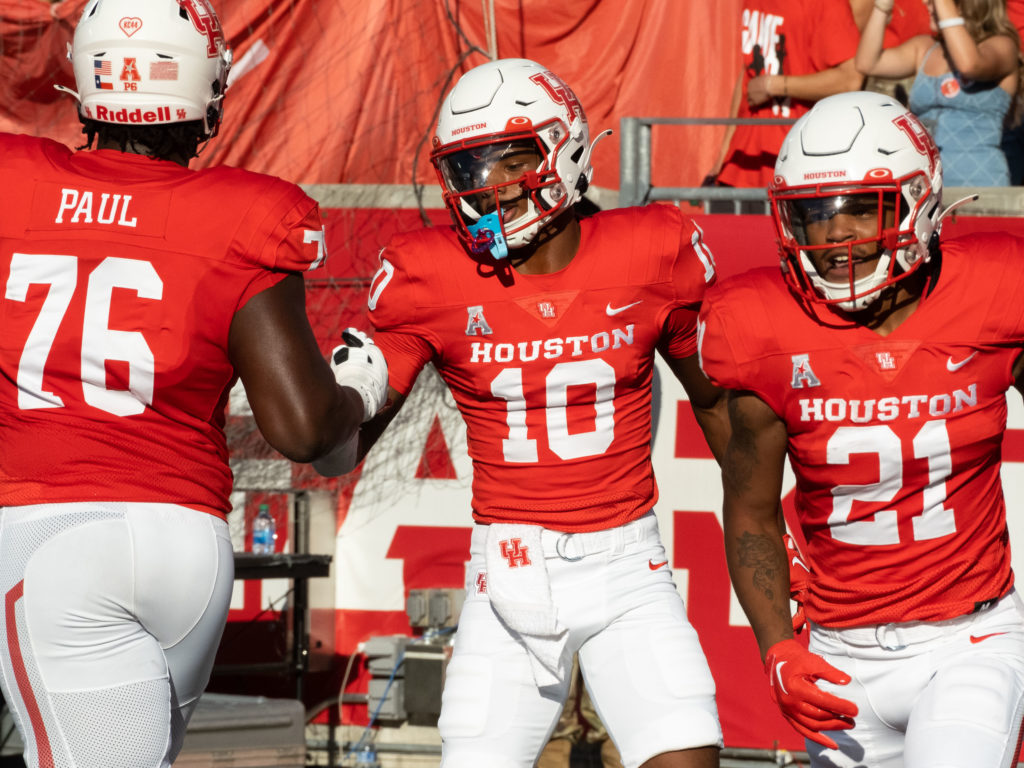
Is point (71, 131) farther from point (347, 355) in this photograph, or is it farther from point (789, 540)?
point (789, 540)

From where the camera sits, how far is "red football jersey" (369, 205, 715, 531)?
3240mm

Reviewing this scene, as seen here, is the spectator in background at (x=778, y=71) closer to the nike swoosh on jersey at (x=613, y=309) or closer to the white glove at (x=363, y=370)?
the nike swoosh on jersey at (x=613, y=309)

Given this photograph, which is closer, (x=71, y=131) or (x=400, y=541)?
(x=400, y=541)

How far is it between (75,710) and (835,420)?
5.71 ft

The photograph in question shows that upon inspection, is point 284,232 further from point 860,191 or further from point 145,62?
point 860,191

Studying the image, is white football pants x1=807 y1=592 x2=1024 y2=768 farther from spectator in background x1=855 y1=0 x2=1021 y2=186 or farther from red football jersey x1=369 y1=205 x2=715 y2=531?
spectator in background x1=855 y1=0 x2=1021 y2=186

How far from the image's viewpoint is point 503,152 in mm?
3330

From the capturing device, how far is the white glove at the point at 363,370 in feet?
9.34

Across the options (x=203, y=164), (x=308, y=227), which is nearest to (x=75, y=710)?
(x=308, y=227)

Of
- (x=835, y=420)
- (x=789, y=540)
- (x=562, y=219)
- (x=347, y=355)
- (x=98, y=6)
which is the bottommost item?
(x=789, y=540)

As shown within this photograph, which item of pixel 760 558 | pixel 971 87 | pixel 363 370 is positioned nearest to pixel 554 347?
pixel 363 370

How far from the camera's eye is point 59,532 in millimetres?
2314

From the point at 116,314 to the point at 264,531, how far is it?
3376 mm

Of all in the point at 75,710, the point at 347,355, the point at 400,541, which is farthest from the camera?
the point at 400,541
